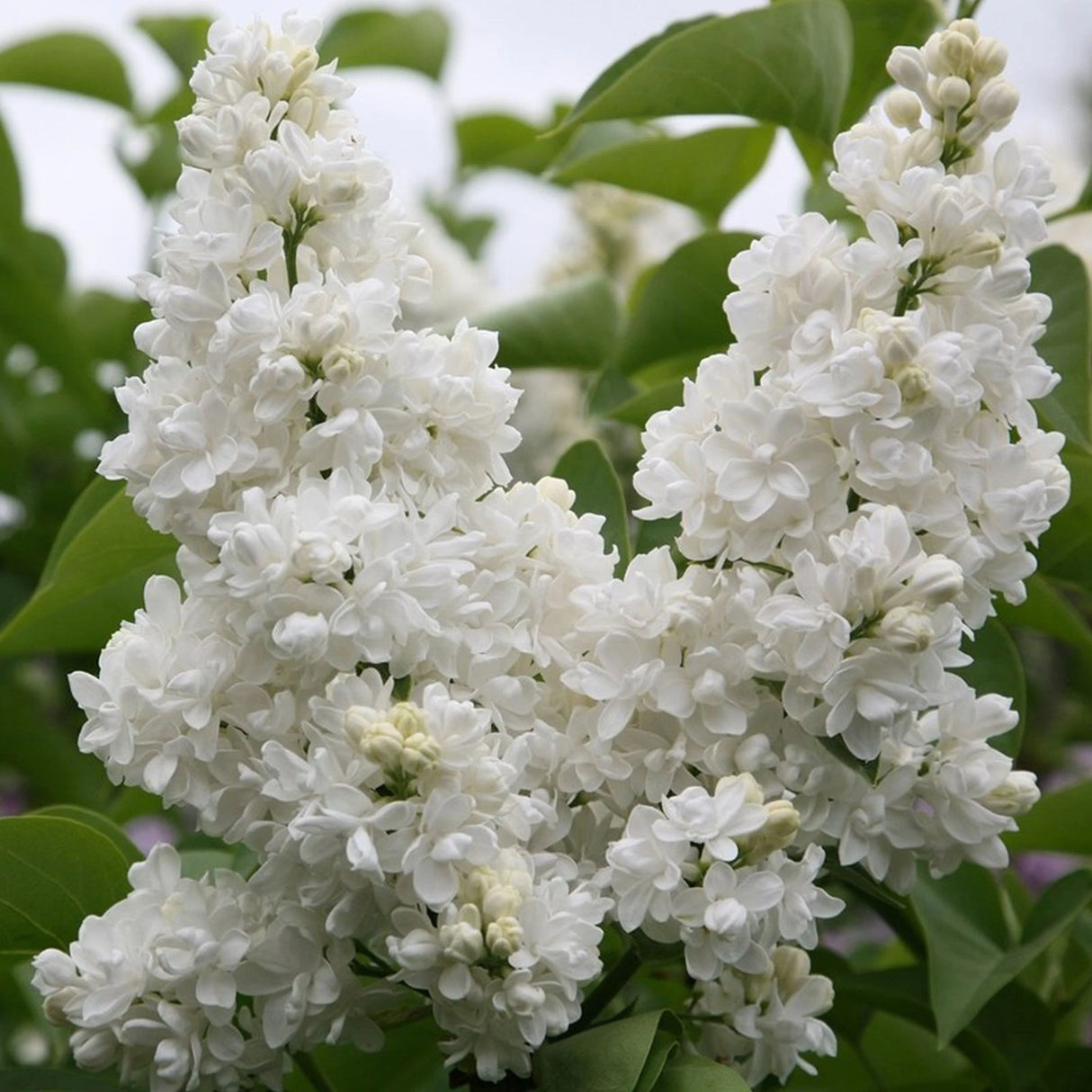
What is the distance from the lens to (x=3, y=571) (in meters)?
1.75

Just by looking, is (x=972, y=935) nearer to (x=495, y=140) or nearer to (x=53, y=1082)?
(x=53, y=1082)

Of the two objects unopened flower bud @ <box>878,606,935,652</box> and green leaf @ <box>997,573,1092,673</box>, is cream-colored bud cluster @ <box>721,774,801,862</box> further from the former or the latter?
green leaf @ <box>997,573,1092,673</box>

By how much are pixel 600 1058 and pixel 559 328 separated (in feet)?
2.10

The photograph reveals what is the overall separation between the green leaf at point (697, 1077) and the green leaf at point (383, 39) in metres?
1.24

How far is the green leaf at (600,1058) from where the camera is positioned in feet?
2.10

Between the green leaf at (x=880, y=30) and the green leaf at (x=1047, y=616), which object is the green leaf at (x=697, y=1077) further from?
the green leaf at (x=880, y=30)

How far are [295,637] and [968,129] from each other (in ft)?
1.11

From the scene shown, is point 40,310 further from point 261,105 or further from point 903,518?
point 903,518

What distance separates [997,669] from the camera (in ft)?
2.91

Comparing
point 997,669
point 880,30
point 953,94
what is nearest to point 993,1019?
point 997,669

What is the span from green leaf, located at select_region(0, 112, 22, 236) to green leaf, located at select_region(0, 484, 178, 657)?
2.48ft

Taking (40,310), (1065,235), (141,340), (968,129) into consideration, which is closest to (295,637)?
(141,340)

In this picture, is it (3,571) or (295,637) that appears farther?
(3,571)

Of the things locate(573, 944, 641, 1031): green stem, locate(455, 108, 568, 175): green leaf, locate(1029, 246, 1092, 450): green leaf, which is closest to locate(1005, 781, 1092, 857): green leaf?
locate(1029, 246, 1092, 450): green leaf
